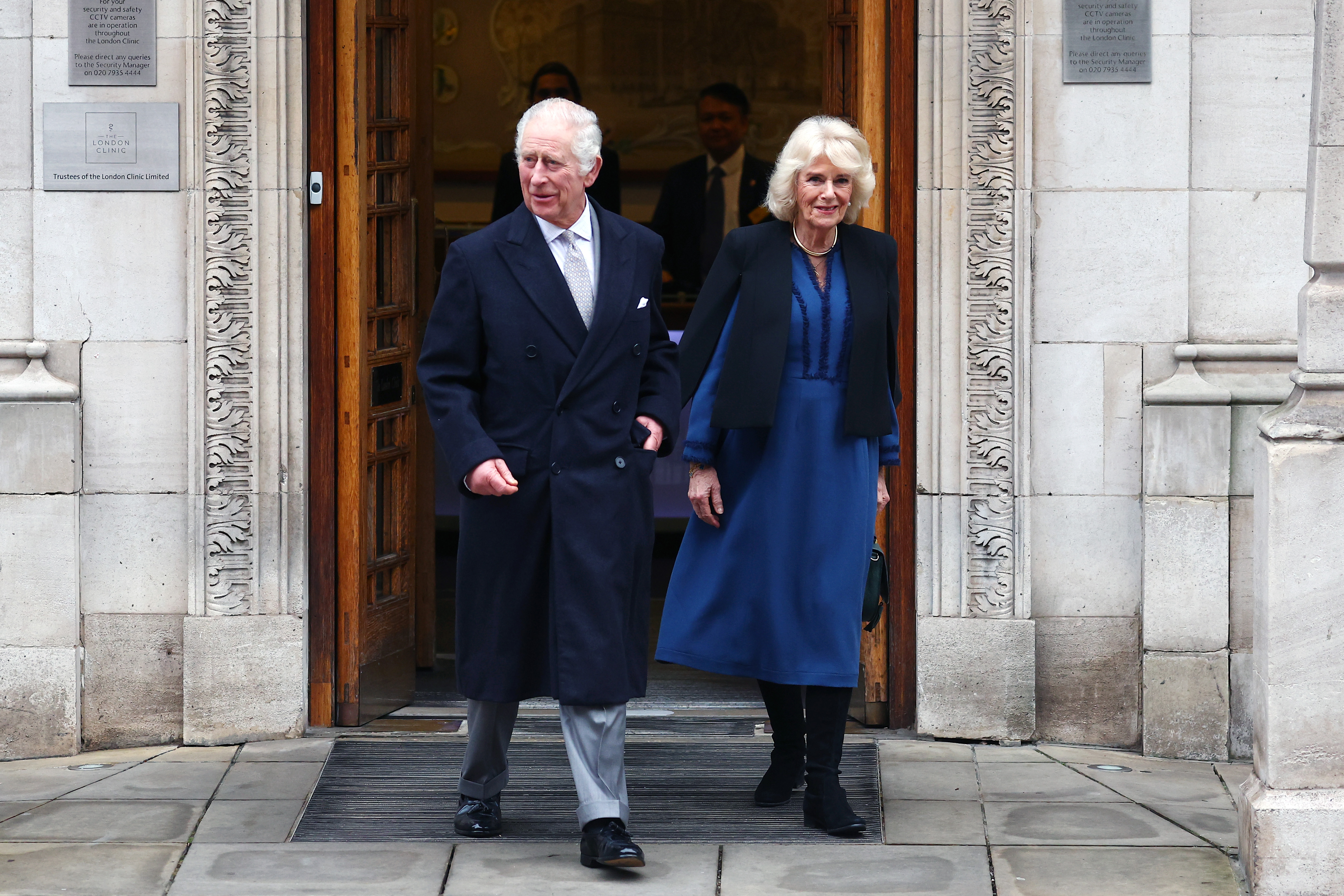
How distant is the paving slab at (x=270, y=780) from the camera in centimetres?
560

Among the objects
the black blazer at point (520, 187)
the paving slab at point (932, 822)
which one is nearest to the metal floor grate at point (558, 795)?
the paving slab at point (932, 822)

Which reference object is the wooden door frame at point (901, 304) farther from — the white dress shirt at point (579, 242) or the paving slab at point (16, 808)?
the white dress shirt at point (579, 242)

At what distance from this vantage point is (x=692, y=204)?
10.4 meters

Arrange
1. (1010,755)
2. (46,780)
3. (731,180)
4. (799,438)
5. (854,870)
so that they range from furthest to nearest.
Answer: (731,180) → (1010,755) → (46,780) → (799,438) → (854,870)

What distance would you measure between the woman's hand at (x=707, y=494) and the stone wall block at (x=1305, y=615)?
1.64 meters

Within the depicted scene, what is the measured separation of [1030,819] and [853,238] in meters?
1.90

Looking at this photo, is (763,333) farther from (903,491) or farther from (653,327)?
(903,491)

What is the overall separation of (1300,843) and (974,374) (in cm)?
220

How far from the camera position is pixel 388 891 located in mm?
4656

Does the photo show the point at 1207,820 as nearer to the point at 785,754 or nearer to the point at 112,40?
the point at 785,754

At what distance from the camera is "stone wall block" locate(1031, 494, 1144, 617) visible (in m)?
6.21

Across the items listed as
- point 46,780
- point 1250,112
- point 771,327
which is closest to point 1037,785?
point 771,327

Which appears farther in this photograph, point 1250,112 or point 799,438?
point 1250,112

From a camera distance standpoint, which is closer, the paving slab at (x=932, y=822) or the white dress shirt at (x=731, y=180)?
the paving slab at (x=932, y=822)
